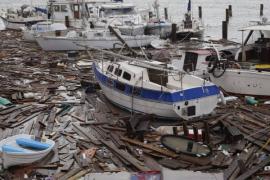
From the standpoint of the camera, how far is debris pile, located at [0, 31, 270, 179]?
13.6 m

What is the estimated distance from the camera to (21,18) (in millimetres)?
50156

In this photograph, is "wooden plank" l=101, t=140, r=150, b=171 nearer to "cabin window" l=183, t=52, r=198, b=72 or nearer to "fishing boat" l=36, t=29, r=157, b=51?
"cabin window" l=183, t=52, r=198, b=72

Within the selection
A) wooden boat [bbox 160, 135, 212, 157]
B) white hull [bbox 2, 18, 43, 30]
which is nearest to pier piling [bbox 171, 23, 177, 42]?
white hull [bbox 2, 18, 43, 30]

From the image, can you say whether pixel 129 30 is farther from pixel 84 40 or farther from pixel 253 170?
pixel 253 170

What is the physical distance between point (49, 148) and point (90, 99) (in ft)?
24.4

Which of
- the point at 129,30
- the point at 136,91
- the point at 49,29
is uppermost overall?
the point at 49,29

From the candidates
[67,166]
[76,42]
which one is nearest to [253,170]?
[67,166]

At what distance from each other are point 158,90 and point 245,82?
5.33m

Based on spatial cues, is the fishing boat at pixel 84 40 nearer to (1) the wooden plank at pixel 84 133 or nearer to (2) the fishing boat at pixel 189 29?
(2) the fishing boat at pixel 189 29

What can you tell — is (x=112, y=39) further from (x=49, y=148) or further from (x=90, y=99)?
(x=49, y=148)

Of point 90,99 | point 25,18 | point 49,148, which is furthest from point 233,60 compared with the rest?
point 25,18

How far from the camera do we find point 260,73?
19938 millimetres

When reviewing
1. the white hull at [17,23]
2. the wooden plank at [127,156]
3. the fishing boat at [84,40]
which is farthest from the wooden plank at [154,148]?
the white hull at [17,23]

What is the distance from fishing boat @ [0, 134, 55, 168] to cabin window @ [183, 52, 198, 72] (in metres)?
10.5
